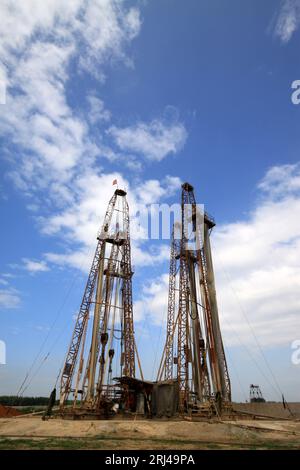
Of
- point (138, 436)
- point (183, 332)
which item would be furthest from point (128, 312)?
point (138, 436)

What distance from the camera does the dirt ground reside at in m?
18.1

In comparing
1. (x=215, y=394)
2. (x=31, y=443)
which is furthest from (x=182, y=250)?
(x=31, y=443)

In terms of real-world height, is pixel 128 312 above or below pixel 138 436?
above

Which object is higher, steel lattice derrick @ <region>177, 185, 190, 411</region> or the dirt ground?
steel lattice derrick @ <region>177, 185, 190, 411</region>

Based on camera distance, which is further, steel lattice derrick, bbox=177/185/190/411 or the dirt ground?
steel lattice derrick, bbox=177/185/190/411

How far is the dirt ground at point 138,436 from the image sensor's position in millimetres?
18109

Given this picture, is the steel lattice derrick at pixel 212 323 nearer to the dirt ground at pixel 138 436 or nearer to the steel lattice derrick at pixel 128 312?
the steel lattice derrick at pixel 128 312

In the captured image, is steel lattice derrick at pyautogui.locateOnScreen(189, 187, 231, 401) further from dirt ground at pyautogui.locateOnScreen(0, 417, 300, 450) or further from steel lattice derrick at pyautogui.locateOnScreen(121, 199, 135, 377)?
dirt ground at pyautogui.locateOnScreen(0, 417, 300, 450)

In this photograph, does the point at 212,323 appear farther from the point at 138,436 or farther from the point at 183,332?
the point at 138,436

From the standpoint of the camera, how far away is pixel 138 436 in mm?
22484

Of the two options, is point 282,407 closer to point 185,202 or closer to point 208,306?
point 208,306

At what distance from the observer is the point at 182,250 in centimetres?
5425
